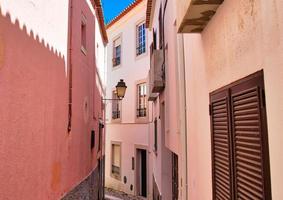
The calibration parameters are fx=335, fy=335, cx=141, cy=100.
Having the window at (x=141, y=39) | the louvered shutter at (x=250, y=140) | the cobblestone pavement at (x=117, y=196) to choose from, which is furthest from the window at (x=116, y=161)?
the louvered shutter at (x=250, y=140)

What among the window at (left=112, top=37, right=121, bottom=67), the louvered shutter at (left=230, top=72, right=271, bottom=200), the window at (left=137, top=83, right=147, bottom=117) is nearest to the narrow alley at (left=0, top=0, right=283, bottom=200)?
the louvered shutter at (left=230, top=72, right=271, bottom=200)

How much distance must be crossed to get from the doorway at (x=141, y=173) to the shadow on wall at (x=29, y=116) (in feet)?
42.1

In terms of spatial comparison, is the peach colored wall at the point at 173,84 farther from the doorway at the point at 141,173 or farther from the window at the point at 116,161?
the window at the point at 116,161

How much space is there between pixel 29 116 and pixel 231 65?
2.95 metres

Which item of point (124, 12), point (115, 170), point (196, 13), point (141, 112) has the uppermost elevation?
point (124, 12)

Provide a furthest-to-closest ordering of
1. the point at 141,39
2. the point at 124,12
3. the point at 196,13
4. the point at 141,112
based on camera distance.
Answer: the point at 124,12 < the point at 141,39 < the point at 141,112 < the point at 196,13

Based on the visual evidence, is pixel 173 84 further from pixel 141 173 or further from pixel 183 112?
pixel 141 173

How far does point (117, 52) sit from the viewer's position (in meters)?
22.6

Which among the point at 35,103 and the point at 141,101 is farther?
the point at 141,101

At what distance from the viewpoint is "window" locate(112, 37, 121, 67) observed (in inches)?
878

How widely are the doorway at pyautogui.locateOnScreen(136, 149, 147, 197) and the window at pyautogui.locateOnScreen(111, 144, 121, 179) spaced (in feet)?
8.17

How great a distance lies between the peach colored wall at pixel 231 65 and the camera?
2229 mm

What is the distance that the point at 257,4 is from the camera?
2.64m

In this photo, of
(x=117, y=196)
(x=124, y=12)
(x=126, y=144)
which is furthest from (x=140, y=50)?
(x=117, y=196)
